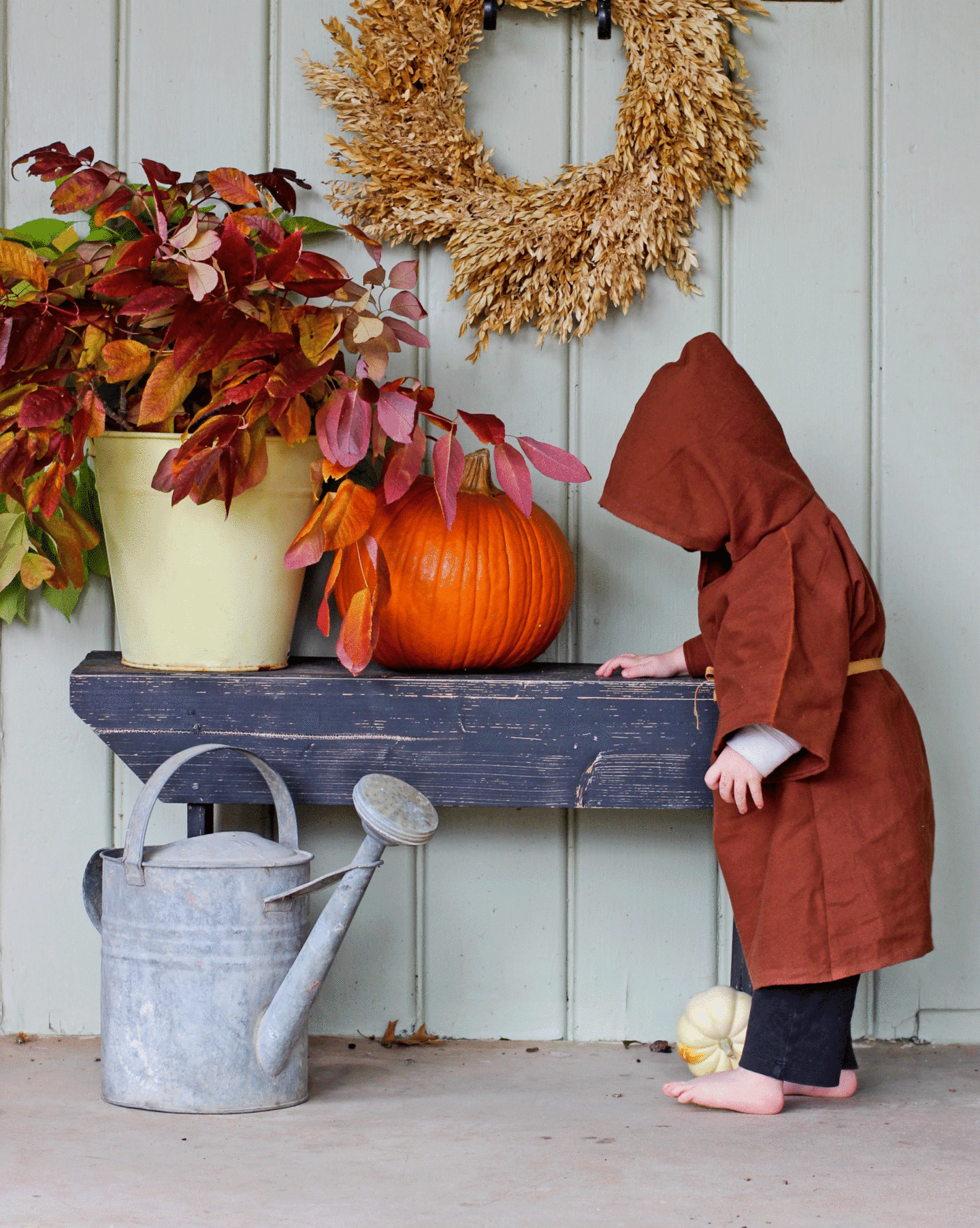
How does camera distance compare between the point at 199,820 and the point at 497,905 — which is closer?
the point at 199,820

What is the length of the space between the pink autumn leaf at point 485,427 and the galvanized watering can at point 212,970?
46cm

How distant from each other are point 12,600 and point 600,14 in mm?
1289

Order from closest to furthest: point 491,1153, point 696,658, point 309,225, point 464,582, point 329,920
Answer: point 491,1153, point 329,920, point 464,582, point 696,658, point 309,225

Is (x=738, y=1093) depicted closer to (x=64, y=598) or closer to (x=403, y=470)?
(x=403, y=470)

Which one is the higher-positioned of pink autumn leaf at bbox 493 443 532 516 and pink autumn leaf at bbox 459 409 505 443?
pink autumn leaf at bbox 459 409 505 443

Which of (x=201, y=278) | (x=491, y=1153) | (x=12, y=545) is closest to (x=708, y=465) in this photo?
(x=201, y=278)

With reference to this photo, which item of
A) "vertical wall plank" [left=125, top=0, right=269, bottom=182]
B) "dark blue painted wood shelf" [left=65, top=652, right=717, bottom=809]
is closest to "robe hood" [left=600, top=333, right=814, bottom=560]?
"dark blue painted wood shelf" [left=65, top=652, right=717, bottom=809]

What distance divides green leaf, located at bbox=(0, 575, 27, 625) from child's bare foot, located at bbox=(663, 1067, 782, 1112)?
1219mm

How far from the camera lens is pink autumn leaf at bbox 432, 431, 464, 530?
4.93 ft

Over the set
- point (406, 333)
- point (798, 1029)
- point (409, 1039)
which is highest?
point (406, 333)

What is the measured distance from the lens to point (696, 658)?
5.70 feet

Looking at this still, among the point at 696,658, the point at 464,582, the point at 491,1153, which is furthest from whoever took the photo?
the point at 696,658

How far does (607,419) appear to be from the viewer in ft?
6.32

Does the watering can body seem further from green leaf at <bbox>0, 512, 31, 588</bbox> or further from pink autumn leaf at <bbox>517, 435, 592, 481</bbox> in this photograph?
pink autumn leaf at <bbox>517, 435, 592, 481</bbox>
